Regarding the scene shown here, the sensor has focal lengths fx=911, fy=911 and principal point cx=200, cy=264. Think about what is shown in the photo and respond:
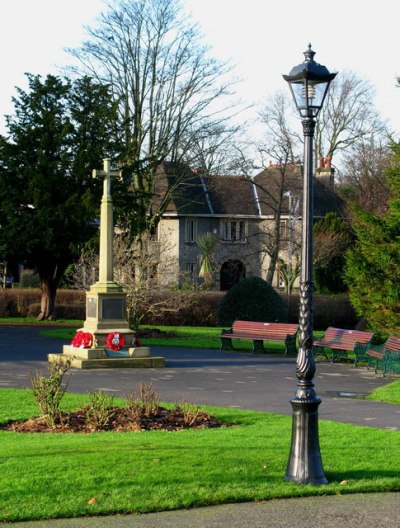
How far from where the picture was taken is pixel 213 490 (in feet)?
27.9

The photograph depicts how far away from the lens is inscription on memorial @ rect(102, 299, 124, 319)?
80.8 ft

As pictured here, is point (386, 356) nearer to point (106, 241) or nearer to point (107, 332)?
point (107, 332)

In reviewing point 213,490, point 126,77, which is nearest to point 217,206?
point 126,77

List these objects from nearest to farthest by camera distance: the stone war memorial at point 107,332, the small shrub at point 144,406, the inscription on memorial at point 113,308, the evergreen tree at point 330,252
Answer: the small shrub at point 144,406 → the stone war memorial at point 107,332 → the inscription on memorial at point 113,308 → the evergreen tree at point 330,252

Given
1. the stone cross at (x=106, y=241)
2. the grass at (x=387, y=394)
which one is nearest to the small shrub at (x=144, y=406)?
the grass at (x=387, y=394)

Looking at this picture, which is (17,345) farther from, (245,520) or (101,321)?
(245,520)

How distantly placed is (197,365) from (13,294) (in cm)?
2551

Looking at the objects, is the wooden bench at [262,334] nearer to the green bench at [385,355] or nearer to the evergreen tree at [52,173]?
the green bench at [385,355]

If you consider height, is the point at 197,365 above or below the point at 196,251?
below

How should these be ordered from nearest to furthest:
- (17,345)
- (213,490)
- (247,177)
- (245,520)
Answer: (245,520)
(213,490)
(17,345)
(247,177)

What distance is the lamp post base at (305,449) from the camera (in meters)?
8.89

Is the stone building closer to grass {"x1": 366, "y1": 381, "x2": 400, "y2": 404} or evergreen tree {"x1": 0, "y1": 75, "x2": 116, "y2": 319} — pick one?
evergreen tree {"x1": 0, "y1": 75, "x2": 116, "y2": 319}

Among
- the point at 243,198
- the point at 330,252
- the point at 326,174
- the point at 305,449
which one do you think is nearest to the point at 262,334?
the point at 305,449

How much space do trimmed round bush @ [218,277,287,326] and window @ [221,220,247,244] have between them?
81.1 ft
